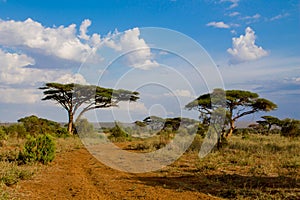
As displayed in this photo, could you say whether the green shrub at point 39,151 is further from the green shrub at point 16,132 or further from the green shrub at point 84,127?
the green shrub at point 84,127

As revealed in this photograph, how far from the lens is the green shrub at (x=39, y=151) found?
10.6 metres

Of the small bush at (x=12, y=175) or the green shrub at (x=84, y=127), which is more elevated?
the green shrub at (x=84, y=127)

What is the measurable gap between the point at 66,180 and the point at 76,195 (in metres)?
1.71

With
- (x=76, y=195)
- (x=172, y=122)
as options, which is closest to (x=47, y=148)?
(x=76, y=195)

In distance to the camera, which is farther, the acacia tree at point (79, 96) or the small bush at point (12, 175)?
the acacia tree at point (79, 96)

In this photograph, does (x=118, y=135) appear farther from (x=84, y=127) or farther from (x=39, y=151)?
(x=39, y=151)

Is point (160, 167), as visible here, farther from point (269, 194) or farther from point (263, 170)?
point (269, 194)

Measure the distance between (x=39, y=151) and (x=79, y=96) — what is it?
20.1m

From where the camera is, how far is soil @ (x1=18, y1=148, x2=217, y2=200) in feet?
22.8

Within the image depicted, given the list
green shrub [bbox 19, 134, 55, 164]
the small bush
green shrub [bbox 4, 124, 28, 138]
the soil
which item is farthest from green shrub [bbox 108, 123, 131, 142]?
the small bush

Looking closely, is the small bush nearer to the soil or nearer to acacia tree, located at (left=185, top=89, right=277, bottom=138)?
the soil

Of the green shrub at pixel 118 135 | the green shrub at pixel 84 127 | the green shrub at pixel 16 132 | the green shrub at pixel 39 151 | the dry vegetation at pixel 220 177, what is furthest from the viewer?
the green shrub at pixel 84 127

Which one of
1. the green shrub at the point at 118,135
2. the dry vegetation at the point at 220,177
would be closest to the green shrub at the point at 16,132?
the green shrub at the point at 118,135

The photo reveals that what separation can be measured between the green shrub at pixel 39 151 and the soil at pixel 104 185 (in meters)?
0.45
